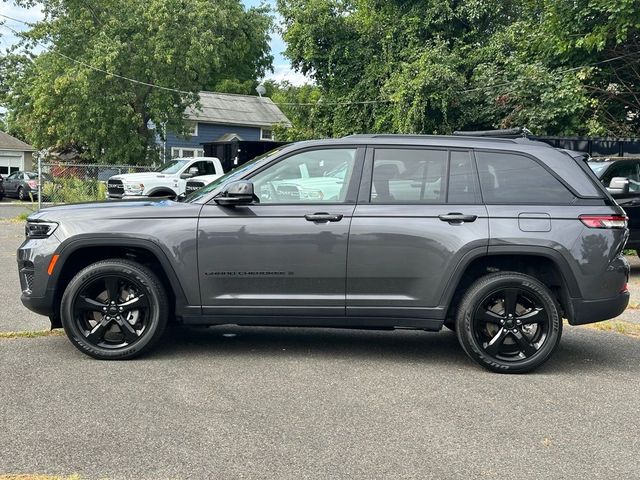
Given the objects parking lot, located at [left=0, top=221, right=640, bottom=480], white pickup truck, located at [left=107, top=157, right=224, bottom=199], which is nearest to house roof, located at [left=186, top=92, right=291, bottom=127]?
white pickup truck, located at [left=107, top=157, right=224, bottom=199]

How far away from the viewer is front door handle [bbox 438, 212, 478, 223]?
5211 mm

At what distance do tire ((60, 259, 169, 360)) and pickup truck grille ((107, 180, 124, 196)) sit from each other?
14625mm

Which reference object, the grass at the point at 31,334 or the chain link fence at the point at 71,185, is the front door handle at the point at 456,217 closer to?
the grass at the point at 31,334

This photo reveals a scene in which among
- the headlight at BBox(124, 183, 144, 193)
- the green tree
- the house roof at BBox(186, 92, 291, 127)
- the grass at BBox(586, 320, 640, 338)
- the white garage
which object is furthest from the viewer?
the white garage

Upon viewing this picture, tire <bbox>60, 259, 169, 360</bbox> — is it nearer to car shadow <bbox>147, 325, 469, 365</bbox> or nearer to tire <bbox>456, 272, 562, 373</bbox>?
car shadow <bbox>147, 325, 469, 365</bbox>

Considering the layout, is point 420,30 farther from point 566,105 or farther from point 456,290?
point 456,290

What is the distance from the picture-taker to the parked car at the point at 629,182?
412 inches

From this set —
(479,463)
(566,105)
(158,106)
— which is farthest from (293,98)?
(479,463)

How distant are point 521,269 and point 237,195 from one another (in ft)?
7.81

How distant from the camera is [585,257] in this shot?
17.0 feet

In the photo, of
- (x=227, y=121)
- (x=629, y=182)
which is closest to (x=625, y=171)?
(x=629, y=182)

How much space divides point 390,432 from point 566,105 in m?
16.1

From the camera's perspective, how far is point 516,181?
17.7 feet

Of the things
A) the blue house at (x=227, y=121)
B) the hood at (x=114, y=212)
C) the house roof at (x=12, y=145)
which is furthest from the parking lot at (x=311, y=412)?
the house roof at (x=12, y=145)
